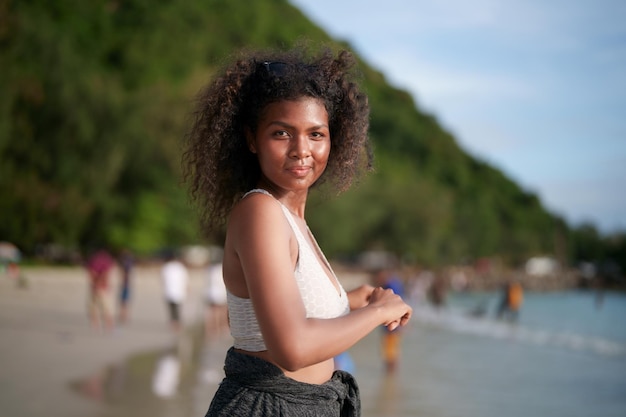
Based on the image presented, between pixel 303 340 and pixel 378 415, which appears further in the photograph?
pixel 378 415

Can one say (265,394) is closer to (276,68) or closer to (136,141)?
(276,68)

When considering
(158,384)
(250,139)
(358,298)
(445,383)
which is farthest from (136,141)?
(250,139)

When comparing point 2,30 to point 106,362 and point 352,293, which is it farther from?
point 352,293

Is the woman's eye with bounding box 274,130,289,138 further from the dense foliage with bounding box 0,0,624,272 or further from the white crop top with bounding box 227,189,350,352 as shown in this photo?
the dense foliage with bounding box 0,0,624,272

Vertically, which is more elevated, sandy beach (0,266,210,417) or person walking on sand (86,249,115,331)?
person walking on sand (86,249,115,331)

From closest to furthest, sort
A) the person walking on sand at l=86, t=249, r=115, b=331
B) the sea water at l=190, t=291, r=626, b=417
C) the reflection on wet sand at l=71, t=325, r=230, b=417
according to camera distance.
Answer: the reflection on wet sand at l=71, t=325, r=230, b=417
the sea water at l=190, t=291, r=626, b=417
the person walking on sand at l=86, t=249, r=115, b=331

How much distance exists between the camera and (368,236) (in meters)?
90.3

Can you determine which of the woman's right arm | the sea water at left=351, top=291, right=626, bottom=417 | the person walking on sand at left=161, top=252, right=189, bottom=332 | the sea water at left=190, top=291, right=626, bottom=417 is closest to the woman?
the woman's right arm

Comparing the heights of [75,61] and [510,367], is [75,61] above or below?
above

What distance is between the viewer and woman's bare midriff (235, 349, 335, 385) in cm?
203

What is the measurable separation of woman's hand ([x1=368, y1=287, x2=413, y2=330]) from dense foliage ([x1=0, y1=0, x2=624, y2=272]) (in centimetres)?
69

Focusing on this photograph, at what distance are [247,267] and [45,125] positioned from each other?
127ft

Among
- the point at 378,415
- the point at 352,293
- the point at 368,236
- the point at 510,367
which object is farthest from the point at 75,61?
the point at 368,236

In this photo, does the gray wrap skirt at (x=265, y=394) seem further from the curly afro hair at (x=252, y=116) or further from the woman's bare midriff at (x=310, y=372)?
the curly afro hair at (x=252, y=116)
